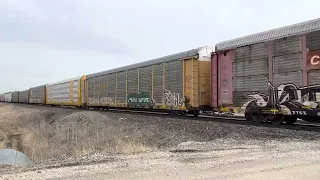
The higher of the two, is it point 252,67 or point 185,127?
point 252,67

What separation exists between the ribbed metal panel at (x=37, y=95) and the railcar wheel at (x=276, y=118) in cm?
4675

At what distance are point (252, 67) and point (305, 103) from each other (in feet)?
10.1

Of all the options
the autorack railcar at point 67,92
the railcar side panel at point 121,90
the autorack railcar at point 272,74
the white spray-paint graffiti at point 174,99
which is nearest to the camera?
the autorack railcar at point 272,74

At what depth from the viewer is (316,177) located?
564 cm

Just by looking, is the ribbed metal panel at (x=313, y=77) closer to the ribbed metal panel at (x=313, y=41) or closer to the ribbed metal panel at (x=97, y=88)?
the ribbed metal panel at (x=313, y=41)

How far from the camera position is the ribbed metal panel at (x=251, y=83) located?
45.4 feet

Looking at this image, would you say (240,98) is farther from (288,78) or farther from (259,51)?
(288,78)

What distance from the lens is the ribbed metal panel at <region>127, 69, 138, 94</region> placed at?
24.6m

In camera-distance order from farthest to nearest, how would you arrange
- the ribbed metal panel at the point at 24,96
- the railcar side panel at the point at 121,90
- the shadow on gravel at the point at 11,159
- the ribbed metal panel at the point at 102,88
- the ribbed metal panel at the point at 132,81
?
the ribbed metal panel at the point at 24,96 < the ribbed metal panel at the point at 102,88 < the railcar side panel at the point at 121,90 < the ribbed metal panel at the point at 132,81 < the shadow on gravel at the point at 11,159

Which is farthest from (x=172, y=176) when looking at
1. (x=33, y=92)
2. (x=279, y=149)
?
(x=33, y=92)

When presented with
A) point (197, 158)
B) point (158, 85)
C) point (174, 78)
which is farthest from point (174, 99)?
point (197, 158)

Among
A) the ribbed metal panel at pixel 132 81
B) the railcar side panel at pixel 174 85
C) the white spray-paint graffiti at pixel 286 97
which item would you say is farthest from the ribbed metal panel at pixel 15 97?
the white spray-paint graffiti at pixel 286 97

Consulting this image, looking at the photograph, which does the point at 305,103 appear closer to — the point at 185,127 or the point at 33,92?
the point at 185,127

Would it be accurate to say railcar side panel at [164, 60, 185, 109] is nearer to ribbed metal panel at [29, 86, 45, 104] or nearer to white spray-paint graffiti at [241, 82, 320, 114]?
white spray-paint graffiti at [241, 82, 320, 114]
